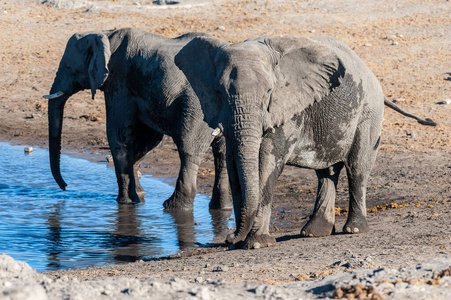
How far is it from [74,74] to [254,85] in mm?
4719

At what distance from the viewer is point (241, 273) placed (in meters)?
5.29

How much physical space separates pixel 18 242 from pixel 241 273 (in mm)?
3227

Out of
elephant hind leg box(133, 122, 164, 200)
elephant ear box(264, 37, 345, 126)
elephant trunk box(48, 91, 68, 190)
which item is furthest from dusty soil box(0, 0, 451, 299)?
elephant trunk box(48, 91, 68, 190)

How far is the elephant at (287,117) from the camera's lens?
5.84m

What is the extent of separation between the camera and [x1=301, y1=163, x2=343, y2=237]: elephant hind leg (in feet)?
24.0

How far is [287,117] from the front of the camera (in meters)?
6.28

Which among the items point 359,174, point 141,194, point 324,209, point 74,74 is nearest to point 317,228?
point 324,209

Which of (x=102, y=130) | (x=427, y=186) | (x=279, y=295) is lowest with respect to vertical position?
(x=102, y=130)

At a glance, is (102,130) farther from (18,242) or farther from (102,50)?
(18,242)

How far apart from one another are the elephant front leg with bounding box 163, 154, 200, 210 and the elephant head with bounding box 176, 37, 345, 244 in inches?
89.1

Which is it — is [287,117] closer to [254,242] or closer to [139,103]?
[254,242]

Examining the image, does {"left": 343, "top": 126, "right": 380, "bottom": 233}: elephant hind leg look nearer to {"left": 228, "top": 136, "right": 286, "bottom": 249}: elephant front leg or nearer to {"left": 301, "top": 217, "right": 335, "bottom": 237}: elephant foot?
{"left": 301, "top": 217, "right": 335, "bottom": 237}: elephant foot

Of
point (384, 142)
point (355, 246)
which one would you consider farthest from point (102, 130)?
point (355, 246)

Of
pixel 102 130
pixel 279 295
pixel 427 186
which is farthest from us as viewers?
pixel 102 130
